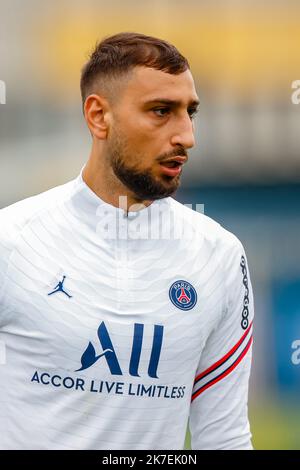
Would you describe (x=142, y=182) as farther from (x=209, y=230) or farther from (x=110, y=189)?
(x=209, y=230)

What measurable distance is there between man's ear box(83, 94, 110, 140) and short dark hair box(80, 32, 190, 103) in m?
0.06

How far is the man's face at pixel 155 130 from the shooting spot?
3262mm

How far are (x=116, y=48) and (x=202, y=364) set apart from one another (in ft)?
4.01

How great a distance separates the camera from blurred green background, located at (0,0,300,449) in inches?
319

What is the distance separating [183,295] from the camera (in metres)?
3.40

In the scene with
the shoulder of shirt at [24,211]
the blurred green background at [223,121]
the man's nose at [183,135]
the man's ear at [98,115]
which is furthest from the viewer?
the blurred green background at [223,121]

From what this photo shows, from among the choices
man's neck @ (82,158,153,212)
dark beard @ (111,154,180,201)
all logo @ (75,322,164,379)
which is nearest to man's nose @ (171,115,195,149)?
dark beard @ (111,154,180,201)

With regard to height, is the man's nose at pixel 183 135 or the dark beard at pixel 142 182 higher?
the man's nose at pixel 183 135

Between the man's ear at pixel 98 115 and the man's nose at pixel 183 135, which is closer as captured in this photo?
the man's nose at pixel 183 135

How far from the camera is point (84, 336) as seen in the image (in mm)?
3250

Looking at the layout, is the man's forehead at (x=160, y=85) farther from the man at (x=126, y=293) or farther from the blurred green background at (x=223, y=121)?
the blurred green background at (x=223, y=121)

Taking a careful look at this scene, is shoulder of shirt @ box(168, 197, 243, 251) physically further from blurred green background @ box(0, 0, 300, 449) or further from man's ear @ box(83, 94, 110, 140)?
blurred green background @ box(0, 0, 300, 449)

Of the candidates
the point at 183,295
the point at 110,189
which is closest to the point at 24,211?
the point at 110,189

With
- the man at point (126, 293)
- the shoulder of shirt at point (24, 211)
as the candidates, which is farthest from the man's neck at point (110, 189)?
the shoulder of shirt at point (24, 211)
